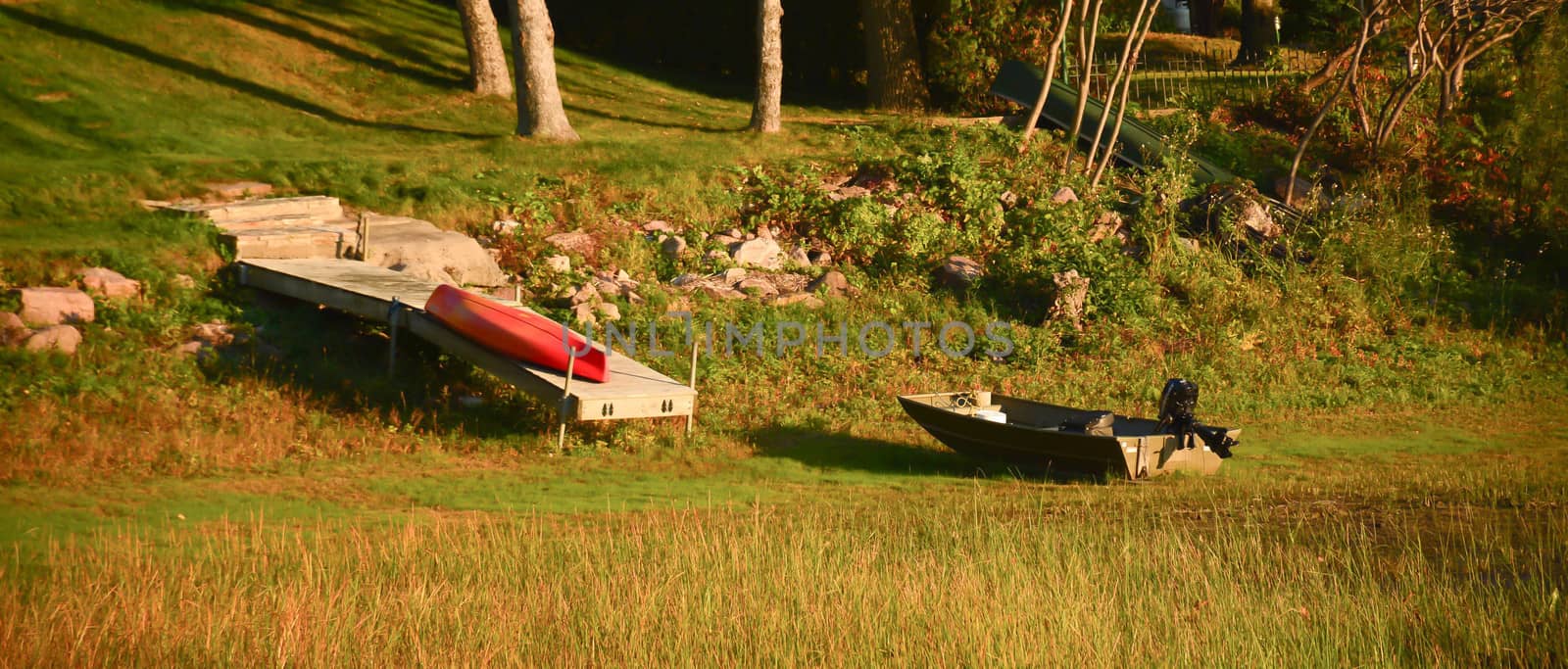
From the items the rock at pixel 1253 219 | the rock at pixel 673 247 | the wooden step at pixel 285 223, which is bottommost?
the wooden step at pixel 285 223

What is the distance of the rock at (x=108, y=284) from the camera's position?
14828mm

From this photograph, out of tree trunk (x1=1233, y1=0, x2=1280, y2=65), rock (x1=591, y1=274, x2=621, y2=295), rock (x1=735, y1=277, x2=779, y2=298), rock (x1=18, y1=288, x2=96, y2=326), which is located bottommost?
rock (x1=18, y1=288, x2=96, y2=326)

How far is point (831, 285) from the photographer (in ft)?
62.3

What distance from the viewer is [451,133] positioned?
73.7 ft

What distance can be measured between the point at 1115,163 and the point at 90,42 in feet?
58.6

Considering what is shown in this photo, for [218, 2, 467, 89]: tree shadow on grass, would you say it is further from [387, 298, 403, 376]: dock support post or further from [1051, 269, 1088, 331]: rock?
[1051, 269, 1088, 331]: rock

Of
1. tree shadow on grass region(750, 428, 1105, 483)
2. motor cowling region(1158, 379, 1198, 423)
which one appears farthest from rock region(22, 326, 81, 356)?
motor cowling region(1158, 379, 1198, 423)

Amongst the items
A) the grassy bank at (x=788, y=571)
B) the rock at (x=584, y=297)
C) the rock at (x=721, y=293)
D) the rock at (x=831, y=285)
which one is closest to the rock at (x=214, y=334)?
the grassy bank at (x=788, y=571)

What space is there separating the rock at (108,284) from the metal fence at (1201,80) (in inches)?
695

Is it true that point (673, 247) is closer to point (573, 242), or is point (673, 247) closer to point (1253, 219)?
point (573, 242)

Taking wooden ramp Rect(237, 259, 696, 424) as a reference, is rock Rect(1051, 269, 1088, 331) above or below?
above

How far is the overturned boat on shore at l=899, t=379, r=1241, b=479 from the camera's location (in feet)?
42.9

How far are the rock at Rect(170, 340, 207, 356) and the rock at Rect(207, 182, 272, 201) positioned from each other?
3.72 metres

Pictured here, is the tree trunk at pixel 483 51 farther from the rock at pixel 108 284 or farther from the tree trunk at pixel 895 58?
the rock at pixel 108 284
